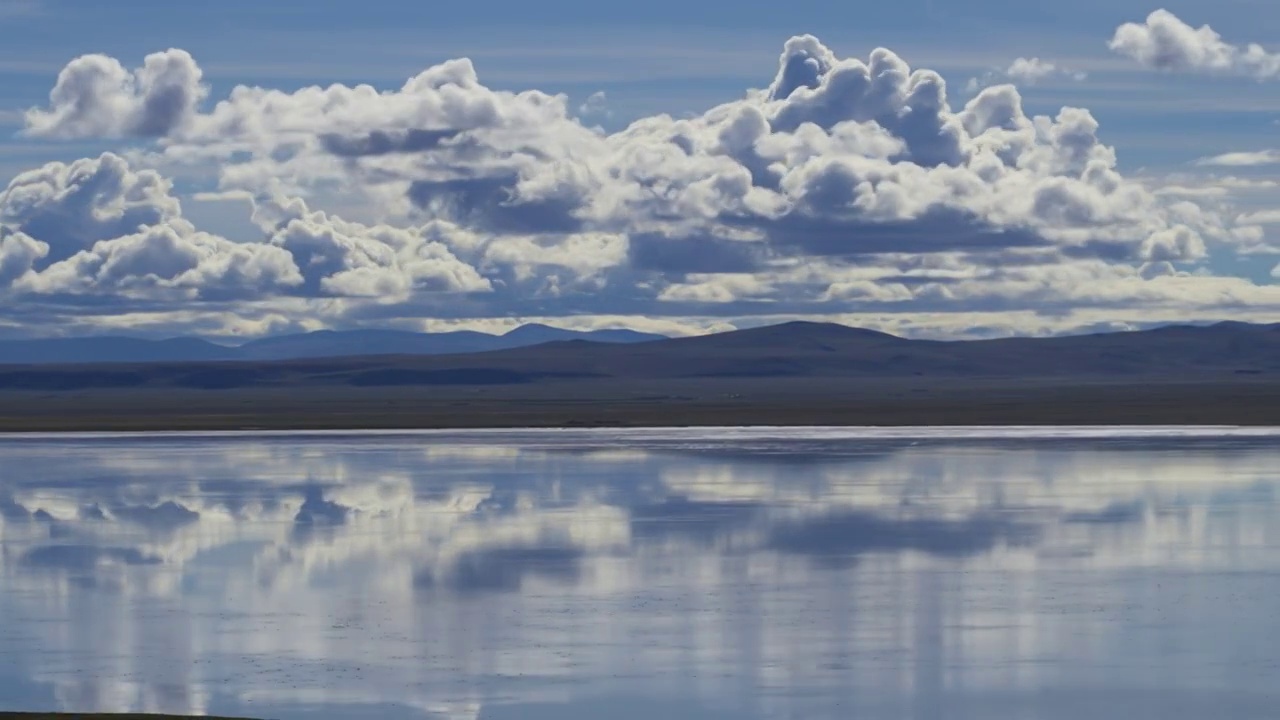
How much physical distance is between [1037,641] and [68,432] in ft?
253

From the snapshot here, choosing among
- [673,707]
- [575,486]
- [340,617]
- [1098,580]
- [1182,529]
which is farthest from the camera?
[575,486]

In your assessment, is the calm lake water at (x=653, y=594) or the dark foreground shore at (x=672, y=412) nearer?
the calm lake water at (x=653, y=594)

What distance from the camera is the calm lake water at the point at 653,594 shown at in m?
18.2

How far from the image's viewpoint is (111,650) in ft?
68.8

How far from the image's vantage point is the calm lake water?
18.2 metres

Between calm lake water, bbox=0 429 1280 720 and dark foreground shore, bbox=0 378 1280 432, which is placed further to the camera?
dark foreground shore, bbox=0 378 1280 432

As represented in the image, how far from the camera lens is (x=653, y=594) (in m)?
24.9

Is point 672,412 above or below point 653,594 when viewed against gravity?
below

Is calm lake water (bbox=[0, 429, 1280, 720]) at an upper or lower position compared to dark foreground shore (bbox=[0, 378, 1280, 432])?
upper

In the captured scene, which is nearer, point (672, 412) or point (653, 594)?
point (653, 594)

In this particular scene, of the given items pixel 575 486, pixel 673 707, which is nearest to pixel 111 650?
pixel 673 707

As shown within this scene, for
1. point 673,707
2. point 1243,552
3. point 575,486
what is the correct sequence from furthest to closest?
point 575,486, point 1243,552, point 673,707

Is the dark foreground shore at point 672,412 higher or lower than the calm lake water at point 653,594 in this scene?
lower

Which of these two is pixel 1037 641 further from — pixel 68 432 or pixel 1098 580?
pixel 68 432
